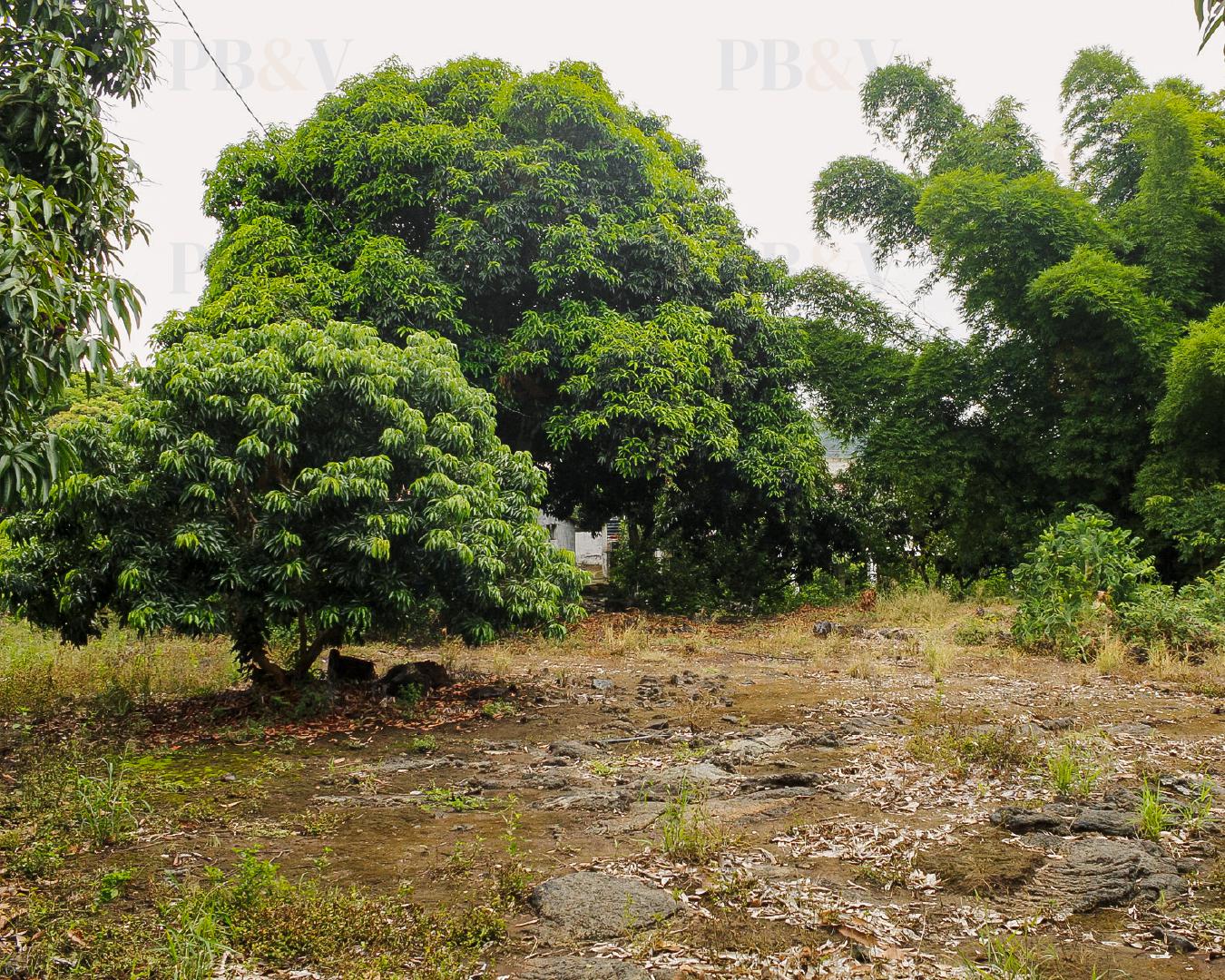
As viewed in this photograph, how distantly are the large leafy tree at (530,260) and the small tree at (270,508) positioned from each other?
5339 mm

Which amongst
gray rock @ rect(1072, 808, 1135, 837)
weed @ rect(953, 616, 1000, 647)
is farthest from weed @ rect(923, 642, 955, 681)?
gray rock @ rect(1072, 808, 1135, 837)

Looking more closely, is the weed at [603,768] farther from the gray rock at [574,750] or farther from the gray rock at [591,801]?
the gray rock at [591,801]

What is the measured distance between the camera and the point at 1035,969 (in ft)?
10.5

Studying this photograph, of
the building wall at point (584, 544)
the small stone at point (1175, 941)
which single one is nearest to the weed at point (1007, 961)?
the small stone at point (1175, 941)

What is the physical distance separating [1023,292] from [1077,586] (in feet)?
20.7

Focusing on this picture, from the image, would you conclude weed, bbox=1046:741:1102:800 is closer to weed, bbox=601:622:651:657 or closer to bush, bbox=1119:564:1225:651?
bush, bbox=1119:564:1225:651

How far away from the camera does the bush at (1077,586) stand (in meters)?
10.5

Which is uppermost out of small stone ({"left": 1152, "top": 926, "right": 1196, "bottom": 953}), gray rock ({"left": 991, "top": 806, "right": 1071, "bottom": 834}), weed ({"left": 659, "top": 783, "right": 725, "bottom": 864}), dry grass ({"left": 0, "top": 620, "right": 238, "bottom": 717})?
gray rock ({"left": 991, "top": 806, "right": 1071, "bottom": 834})

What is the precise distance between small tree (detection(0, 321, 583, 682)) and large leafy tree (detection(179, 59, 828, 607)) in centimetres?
534

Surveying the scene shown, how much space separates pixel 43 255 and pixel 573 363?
9.60 metres

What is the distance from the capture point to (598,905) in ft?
12.8

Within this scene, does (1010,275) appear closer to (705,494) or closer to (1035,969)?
(705,494)

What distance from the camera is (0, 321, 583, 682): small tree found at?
7004 mm

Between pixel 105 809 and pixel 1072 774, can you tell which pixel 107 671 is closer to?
pixel 105 809
